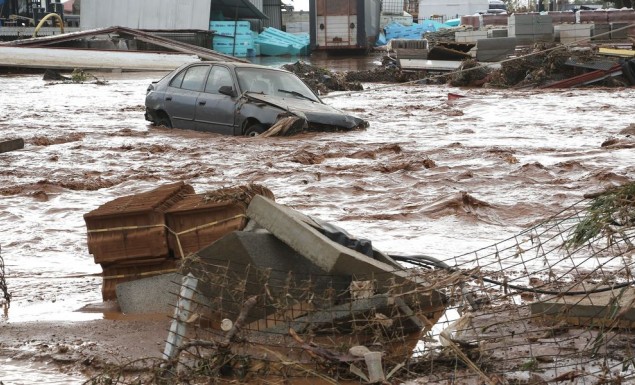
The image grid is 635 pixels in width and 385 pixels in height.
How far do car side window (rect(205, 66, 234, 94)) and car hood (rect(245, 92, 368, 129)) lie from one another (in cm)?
50

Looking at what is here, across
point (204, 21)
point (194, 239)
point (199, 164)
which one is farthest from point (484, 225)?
point (204, 21)

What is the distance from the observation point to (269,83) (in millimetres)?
15555

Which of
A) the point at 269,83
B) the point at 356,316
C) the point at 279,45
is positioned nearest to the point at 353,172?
the point at 269,83

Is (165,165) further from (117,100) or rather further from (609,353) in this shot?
(117,100)

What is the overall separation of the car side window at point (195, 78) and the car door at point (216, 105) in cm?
14

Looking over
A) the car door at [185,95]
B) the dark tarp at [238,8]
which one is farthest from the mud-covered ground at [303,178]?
the dark tarp at [238,8]

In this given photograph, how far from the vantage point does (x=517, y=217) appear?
9281 mm

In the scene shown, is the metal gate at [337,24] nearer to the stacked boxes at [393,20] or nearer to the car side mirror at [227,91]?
the stacked boxes at [393,20]

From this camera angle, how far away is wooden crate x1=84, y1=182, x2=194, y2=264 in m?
6.23

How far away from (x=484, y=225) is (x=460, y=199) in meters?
0.98

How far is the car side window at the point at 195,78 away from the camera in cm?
1589

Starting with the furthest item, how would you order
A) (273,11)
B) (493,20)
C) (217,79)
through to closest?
(273,11)
(493,20)
(217,79)

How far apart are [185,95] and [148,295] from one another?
10.2 m

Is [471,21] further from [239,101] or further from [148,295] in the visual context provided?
[148,295]
